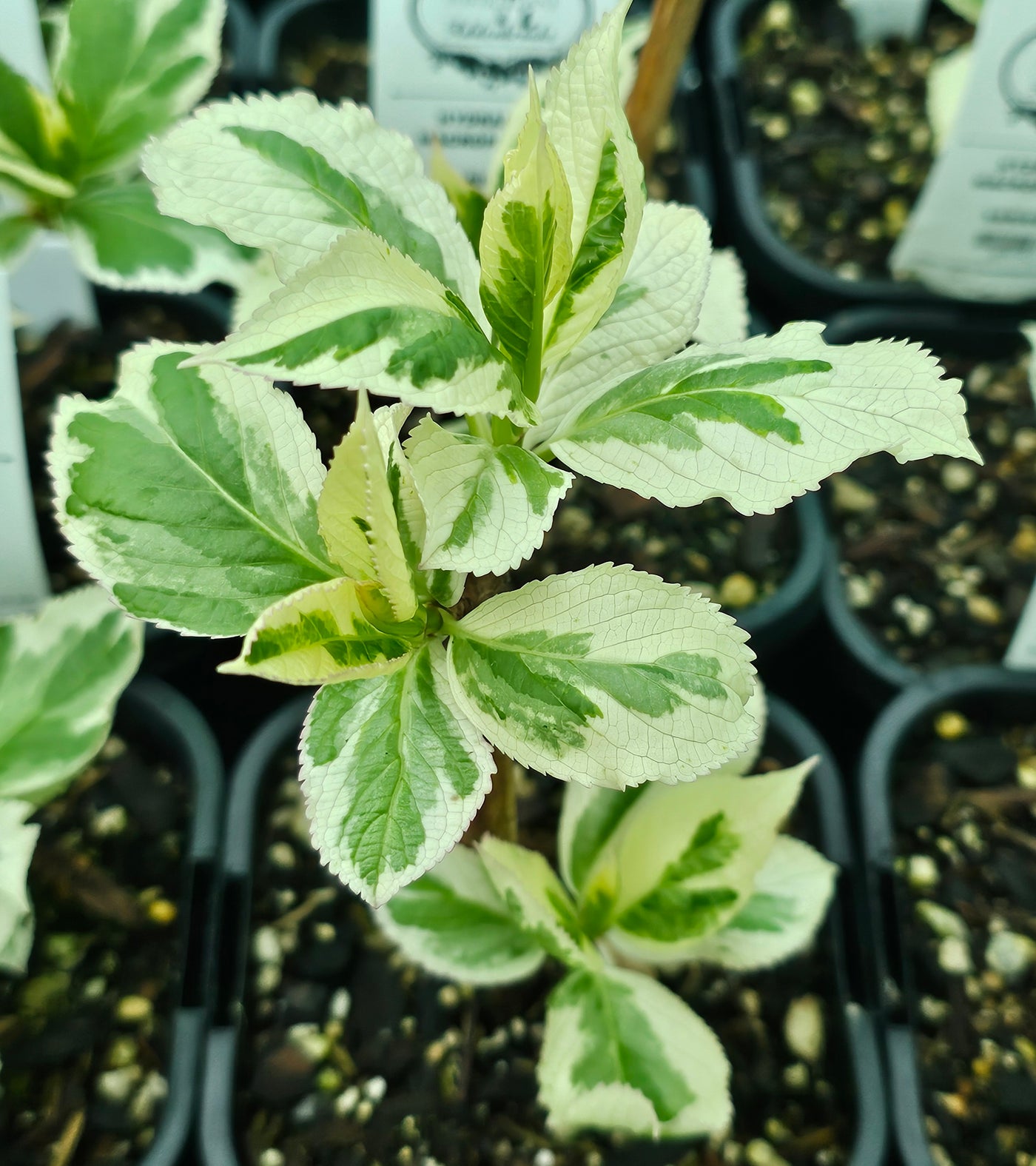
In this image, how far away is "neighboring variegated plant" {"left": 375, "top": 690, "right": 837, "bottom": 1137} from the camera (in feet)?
2.23

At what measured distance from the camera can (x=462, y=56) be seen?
0.92 meters

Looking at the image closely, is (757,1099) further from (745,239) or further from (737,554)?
(745,239)

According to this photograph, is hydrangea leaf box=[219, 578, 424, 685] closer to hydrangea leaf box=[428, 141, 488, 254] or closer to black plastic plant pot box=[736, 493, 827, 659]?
hydrangea leaf box=[428, 141, 488, 254]

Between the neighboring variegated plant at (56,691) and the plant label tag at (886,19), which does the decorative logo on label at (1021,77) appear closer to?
the plant label tag at (886,19)

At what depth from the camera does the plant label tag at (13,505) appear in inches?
28.4

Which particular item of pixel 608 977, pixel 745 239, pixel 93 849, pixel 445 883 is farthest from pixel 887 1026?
pixel 745 239

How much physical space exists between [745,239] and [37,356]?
71 centimetres

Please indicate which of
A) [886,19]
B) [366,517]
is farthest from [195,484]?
[886,19]

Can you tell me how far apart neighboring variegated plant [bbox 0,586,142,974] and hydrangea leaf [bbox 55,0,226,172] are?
1.25 feet

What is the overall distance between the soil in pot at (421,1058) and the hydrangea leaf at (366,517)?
1.38 ft

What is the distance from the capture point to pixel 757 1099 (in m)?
0.80

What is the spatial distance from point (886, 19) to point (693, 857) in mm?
1124

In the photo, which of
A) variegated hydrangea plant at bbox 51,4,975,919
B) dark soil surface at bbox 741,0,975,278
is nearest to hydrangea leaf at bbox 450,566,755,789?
variegated hydrangea plant at bbox 51,4,975,919

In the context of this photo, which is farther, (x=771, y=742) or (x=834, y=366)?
(x=771, y=742)
